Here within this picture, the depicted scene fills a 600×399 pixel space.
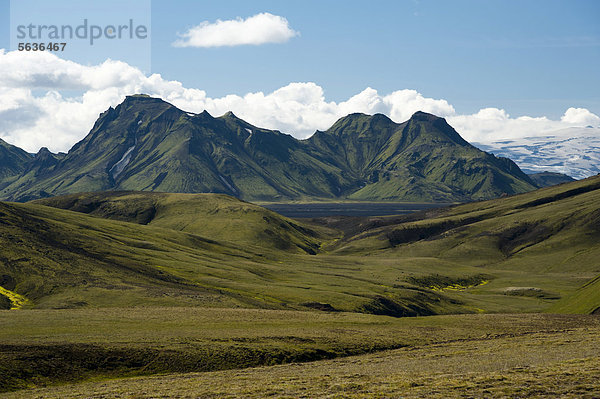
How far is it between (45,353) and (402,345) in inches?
1939

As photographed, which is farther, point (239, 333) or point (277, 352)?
point (239, 333)

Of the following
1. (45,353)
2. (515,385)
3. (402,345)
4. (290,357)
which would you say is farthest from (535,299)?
(45,353)

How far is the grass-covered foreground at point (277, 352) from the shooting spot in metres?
49.4

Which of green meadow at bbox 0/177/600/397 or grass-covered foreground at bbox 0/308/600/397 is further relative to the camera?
green meadow at bbox 0/177/600/397

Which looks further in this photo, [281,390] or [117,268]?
[117,268]

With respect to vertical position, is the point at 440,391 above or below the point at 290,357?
above

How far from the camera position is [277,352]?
237 feet

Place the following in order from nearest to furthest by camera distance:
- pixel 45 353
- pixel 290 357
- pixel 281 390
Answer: pixel 281 390
pixel 45 353
pixel 290 357

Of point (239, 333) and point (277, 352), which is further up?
point (239, 333)

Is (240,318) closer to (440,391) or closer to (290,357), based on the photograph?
(290,357)

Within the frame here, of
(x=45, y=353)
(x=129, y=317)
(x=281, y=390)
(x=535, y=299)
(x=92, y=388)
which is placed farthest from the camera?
(x=535, y=299)

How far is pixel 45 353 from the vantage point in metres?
64.6

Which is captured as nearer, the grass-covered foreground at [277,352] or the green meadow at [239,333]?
the grass-covered foreground at [277,352]

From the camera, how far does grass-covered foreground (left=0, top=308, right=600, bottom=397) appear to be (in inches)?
1944
